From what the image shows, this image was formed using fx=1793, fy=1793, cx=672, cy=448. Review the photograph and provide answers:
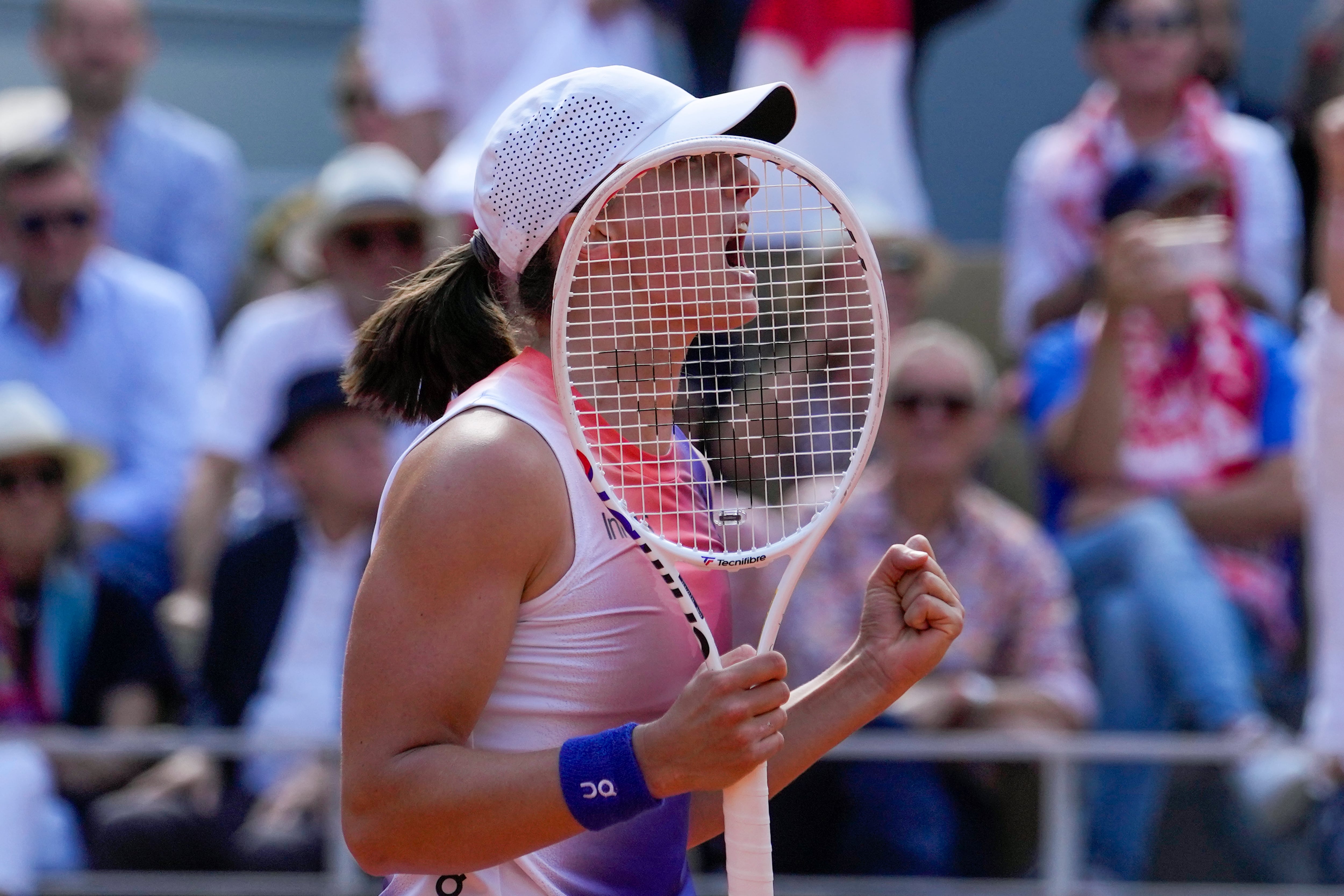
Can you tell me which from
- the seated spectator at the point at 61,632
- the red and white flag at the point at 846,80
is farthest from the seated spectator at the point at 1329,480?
the seated spectator at the point at 61,632

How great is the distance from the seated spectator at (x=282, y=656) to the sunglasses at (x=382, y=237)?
1.52 ft

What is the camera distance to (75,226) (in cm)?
530

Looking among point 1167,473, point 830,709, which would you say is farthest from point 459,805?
point 1167,473

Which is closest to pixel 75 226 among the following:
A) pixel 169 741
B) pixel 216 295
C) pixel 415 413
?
pixel 216 295

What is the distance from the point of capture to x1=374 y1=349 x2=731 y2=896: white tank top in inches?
70.6

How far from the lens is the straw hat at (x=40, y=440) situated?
462cm

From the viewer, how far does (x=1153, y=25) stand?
210 inches

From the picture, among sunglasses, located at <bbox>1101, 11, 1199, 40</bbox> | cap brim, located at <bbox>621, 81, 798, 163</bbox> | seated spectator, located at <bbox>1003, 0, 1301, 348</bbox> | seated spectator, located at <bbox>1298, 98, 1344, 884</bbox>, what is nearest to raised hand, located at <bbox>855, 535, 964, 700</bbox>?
cap brim, located at <bbox>621, 81, 798, 163</bbox>

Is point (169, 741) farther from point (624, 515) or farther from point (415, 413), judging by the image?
point (624, 515)

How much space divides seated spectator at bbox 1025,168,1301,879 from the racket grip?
265 cm

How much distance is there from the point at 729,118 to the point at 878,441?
10.0 feet

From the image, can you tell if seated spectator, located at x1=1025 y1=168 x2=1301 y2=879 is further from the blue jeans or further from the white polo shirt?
the white polo shirt

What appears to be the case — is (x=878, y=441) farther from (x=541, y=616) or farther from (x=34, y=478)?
(x=541, y=616)

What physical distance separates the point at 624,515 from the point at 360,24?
6513mm
